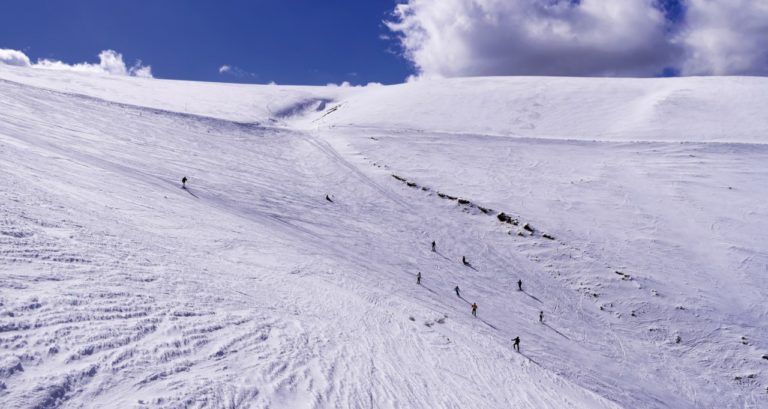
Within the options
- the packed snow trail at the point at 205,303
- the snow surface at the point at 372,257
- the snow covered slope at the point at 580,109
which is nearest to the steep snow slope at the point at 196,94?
the snow surface at the point at 372,257

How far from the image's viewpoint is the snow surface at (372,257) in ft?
34.4

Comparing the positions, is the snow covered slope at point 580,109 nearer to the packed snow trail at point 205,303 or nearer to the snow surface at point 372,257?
the snow surface at point 372,257

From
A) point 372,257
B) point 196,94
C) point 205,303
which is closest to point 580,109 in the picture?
point 372,257

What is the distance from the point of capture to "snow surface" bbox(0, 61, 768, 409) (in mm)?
10477

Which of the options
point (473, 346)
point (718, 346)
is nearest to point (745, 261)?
point (718, 346)

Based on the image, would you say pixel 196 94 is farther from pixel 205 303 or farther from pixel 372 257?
pixel 205 303

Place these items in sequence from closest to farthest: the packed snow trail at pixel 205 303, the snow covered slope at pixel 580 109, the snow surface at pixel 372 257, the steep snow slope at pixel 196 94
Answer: the packed snow trail at pixel 205 303 → the snow surface at pixel 372 257 → the steep snow slope at pixel 196 94 → the snow covered slope at pixel 580 109

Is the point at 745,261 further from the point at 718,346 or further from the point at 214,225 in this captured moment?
the point at 214,225

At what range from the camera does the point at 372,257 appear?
2389 centimetres

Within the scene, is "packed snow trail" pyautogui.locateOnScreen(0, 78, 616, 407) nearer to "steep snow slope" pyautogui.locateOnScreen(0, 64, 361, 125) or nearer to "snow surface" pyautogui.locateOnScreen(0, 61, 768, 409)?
"snow surface" pyautogui.locateOnScreen(0, 61, 768, 409)

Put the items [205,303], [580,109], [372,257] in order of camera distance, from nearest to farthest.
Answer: [205,303] < [372,257] < [580,109]

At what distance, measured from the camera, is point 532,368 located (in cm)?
1642

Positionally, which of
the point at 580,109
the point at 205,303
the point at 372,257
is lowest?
the point at 372,257

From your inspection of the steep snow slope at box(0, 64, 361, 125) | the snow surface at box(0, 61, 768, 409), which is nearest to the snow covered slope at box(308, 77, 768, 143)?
the snow surface at box(0, 61, 768, 409)
